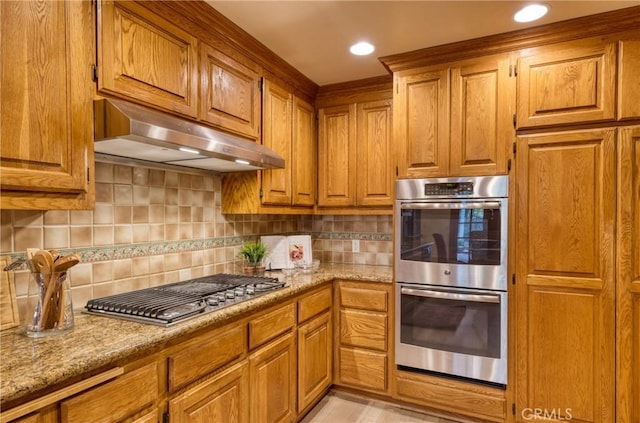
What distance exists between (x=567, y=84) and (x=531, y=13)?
46 cm

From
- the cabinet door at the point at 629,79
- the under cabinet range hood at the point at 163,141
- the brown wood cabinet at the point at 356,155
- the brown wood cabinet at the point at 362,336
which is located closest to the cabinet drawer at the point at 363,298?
the brown wood cabinet at the point at 362,336

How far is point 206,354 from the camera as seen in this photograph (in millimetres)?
1528

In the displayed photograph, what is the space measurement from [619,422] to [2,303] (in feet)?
9.84

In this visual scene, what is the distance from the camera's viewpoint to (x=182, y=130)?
1.57 m

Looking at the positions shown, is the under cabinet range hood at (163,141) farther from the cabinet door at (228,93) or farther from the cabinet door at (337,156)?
the cabinet door at (337,156)

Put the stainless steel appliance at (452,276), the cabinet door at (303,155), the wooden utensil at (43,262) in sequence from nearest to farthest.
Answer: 1. the wooden utensil at (43,262)
2. the stainless steel appliance at (452,276)
3. the cabinet door at (303,155)

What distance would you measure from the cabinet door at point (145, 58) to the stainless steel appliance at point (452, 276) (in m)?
1.47

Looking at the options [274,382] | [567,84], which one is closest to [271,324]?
[274,382]

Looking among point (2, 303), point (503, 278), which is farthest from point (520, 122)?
point (2, 303)

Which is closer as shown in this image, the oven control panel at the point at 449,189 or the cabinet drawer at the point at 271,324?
the cabinet drawer at the point at 271,324

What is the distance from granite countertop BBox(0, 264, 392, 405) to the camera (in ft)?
3.20

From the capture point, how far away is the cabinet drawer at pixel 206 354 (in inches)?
55.1

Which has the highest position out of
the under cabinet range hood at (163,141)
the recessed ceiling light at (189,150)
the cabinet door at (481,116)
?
the cabinet door at (481,116)

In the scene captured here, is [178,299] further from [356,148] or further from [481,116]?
[481,116]
